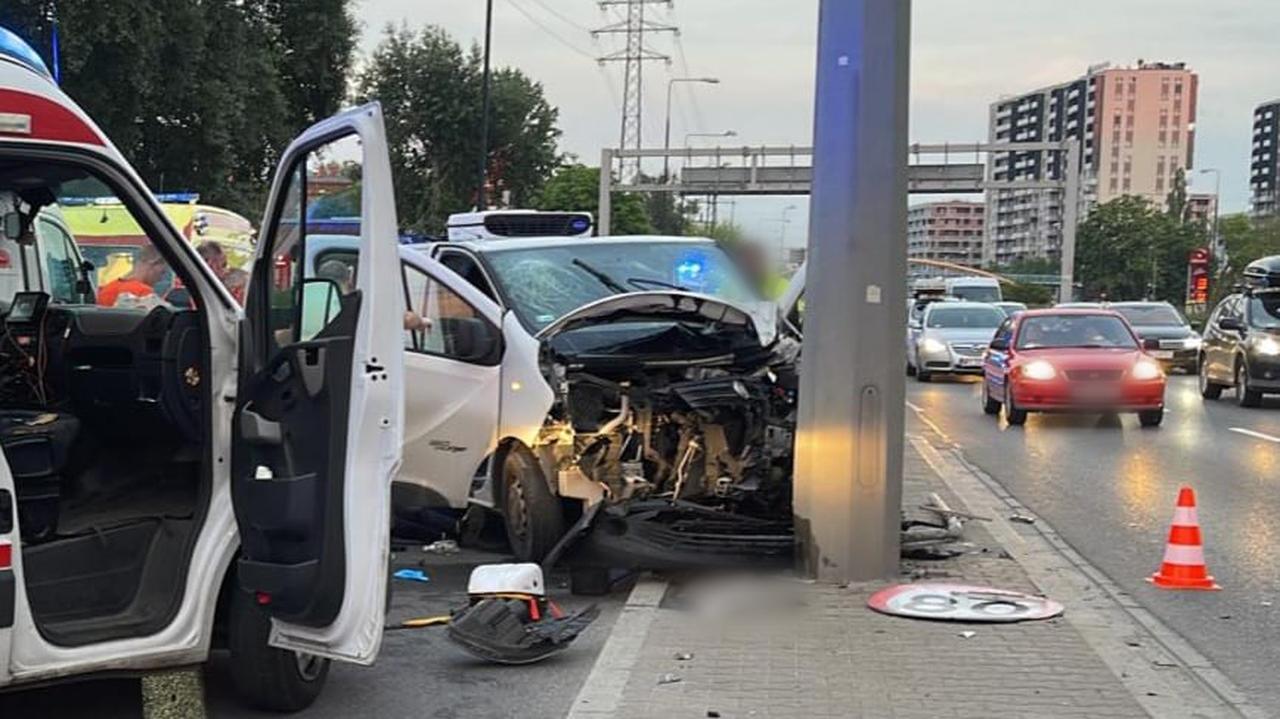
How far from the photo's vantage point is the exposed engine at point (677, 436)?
7.30 m

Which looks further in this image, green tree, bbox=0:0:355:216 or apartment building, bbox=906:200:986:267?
apartment building, bbox=906:200:986:267

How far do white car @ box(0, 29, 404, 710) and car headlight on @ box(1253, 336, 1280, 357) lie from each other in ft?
53.9

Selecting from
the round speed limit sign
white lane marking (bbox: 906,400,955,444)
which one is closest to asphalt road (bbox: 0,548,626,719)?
the round speed limit sign

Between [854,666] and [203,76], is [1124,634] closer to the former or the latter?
[854,666]

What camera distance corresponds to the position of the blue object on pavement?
7.57m

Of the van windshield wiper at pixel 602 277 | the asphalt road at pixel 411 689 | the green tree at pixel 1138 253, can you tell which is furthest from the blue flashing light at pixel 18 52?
the green tree at pixel 1138 253

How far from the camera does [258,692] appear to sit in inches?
195

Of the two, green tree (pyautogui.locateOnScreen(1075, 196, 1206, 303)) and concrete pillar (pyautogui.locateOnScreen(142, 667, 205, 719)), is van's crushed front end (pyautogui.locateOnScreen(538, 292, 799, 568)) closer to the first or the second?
concrete pillar (pyautogui.locateOnScreen(142, 667, 205, 719))

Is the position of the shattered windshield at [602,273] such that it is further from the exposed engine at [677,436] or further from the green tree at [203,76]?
the green tree at [203,76]

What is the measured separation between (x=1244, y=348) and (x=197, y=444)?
56.4 ft

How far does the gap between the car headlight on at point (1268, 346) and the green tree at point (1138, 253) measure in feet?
189

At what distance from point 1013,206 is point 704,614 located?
157 metres

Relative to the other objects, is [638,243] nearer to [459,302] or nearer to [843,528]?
[459,302]

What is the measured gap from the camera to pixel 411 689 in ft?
18.0
